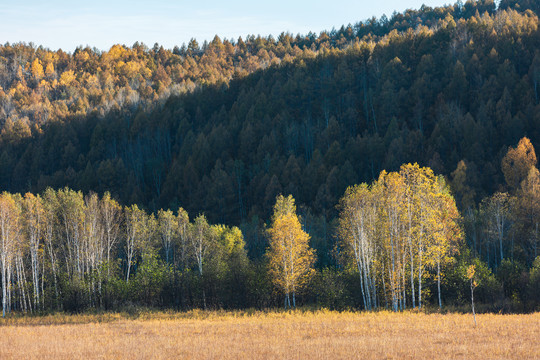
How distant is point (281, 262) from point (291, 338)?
19.5m

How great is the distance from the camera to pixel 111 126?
192 m

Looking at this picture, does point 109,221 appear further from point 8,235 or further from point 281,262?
point 281,262

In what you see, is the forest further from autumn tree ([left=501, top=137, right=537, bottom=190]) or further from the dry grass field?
the dry grass field

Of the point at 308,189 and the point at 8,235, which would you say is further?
the point at 308,189

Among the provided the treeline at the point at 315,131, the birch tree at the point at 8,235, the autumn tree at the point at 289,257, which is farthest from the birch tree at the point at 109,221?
the treeline at the point at 315,131

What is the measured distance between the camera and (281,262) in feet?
168

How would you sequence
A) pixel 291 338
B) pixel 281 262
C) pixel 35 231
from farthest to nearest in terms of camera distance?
pixel 35 231, pixel 281 262, pixel 291 338

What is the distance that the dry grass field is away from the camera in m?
26.6

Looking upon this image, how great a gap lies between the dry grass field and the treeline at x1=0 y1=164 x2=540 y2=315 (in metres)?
7.17

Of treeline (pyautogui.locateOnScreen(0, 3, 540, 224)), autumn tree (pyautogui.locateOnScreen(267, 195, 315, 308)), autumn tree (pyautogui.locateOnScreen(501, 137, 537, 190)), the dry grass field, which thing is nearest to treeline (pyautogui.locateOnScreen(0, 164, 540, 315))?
autumn tree (pyautogui.locateOnScreen(267, 195, 315, 308))

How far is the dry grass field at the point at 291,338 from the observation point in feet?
87.2

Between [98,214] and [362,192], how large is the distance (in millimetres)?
38952

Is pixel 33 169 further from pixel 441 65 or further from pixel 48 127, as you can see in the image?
pixel 441 65

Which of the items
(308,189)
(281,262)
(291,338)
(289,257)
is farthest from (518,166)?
(291,338)
